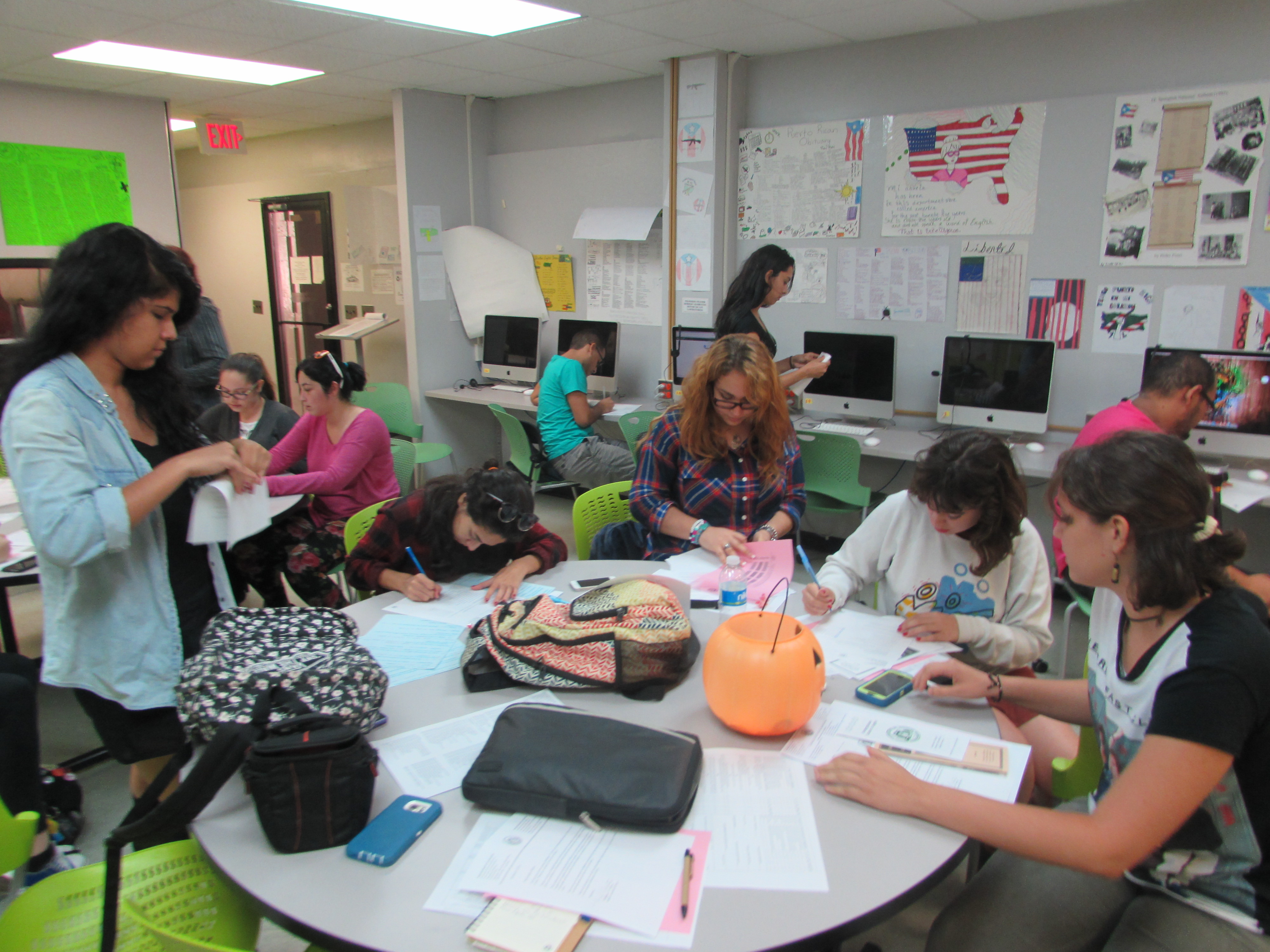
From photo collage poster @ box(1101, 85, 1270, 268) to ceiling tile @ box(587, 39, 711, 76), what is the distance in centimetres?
200

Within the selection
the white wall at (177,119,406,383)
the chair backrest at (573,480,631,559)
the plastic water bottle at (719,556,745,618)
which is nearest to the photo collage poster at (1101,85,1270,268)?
the chair backrest at (573,480,631,559)

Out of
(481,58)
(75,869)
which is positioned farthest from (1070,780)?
(481,58)

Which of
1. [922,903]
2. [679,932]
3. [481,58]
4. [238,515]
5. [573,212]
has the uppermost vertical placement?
[481,58]

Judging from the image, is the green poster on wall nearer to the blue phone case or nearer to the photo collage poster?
the blue phone case

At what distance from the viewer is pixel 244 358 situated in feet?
11.2

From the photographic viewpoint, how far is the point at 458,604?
189cm

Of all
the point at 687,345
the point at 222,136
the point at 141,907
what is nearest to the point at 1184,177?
the point at 687,345

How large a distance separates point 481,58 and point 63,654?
3.88m

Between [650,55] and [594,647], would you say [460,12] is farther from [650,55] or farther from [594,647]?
[594,647]

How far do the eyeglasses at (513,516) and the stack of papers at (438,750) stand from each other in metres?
0.60

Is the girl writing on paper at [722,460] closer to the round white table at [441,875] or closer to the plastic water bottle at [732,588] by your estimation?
the plastic water bottle at [732,588]

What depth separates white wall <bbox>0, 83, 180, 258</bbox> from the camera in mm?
4832

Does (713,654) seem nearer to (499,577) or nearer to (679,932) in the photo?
(679,932)

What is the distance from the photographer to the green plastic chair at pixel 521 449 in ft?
15.0
